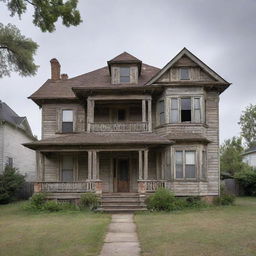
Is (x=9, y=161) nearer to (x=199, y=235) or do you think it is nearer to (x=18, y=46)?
(x=18, y=46)

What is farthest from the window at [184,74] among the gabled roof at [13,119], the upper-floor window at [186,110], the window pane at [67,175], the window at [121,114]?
the gabled roof at [13,119]

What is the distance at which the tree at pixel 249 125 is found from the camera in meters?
65.4

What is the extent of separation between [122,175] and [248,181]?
14.5 m

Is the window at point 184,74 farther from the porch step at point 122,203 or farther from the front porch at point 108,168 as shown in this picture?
the porch step at point 122,203

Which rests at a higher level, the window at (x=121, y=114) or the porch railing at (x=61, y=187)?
the window at (x=121, y=114)

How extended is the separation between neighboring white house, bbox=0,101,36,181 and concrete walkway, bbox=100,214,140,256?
16912mm

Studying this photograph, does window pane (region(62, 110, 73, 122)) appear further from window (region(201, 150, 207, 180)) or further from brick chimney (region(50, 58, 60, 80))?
window (region(201, 150, 207, 180))

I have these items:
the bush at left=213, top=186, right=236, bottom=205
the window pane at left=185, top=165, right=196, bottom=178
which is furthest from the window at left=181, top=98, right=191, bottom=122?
the bush at left=213, top=186, right=236, bottom=205

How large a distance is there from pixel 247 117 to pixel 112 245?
195 feet

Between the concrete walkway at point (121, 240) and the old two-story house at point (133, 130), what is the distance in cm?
649

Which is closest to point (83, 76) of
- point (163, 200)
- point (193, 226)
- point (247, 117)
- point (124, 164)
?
point (124, 164)

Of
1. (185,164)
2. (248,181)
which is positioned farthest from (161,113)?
(248,181)

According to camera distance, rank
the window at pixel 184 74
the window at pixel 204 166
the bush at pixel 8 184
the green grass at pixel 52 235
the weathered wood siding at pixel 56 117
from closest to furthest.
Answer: the green grass at pixel 52 235 → the window at pixel 204 166 → the window at pixel 184 74 → the weathered wood siding at pixel 56 117 → the bush at pixel 8 184

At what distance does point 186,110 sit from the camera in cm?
2298
